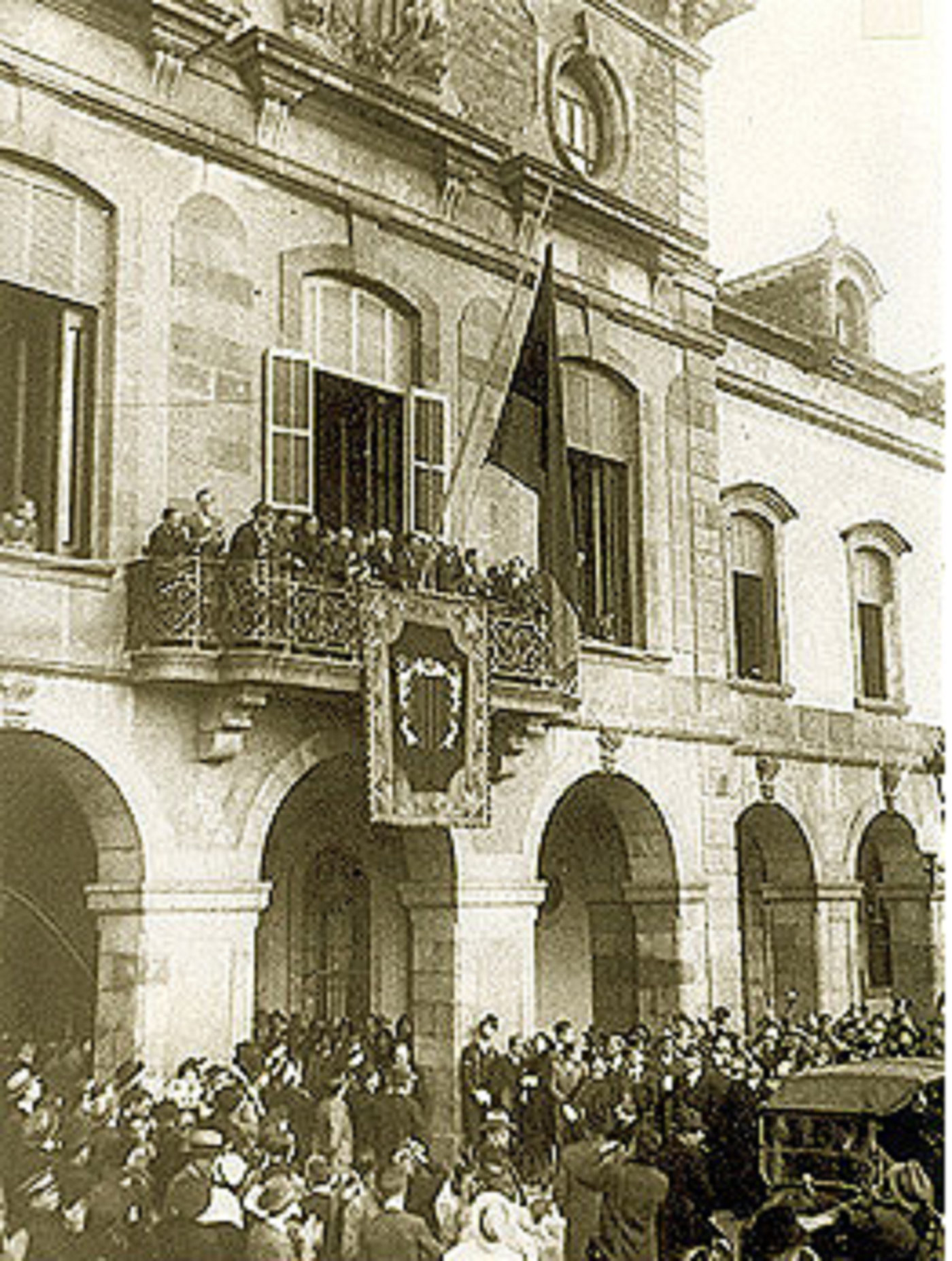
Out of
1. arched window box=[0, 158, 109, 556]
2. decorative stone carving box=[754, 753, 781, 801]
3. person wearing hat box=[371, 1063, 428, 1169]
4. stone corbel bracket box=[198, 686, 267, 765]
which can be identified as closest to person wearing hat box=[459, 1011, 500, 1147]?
person wearing hat box=[371, 1063, 428, 1169]

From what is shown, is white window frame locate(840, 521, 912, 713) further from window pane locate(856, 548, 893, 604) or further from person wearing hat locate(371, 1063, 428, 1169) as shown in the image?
person wearing hat locate(371, 1063, 428, 1169)

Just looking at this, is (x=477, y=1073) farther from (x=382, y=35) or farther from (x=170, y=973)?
(x=382, y=35)

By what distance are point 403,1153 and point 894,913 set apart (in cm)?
1365

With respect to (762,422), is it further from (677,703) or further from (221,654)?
(221,654)

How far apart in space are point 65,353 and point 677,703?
26.1 feet

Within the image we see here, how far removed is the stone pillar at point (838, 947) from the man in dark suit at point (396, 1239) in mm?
11830

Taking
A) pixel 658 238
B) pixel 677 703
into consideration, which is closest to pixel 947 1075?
pixel 677 703

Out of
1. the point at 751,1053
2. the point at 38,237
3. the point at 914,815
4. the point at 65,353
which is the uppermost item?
the point at 38,237

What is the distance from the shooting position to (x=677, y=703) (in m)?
17.1

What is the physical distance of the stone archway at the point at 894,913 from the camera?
2097 centimetres

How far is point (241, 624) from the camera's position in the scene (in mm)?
12125

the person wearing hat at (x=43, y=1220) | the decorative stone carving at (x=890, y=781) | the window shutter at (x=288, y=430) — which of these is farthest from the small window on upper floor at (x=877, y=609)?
the person wearing hat at (x=43, y=1220)

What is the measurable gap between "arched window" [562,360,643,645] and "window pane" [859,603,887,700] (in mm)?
5524

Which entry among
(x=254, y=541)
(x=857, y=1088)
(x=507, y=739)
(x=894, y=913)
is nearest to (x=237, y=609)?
(x=254, y=541)
